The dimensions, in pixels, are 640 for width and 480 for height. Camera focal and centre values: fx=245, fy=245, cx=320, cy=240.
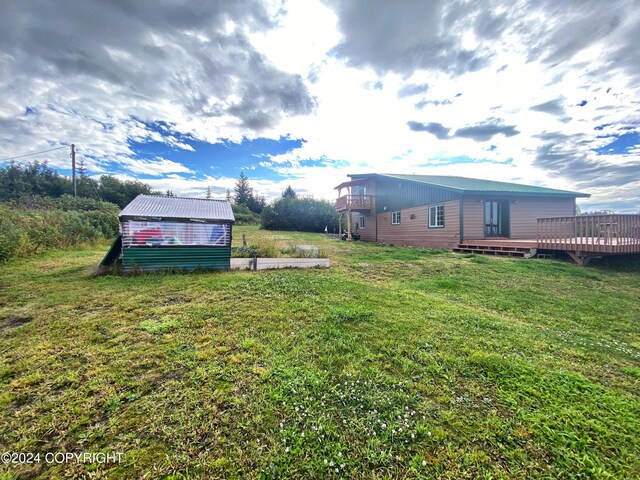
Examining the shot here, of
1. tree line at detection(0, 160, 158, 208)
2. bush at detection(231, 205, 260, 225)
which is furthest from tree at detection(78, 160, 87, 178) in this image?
bush at detection(231, 205, 260, 225)

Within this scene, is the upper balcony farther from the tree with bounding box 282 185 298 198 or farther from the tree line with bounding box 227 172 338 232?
the tree with bounding box 282 185 298 198

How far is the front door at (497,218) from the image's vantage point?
12781 mm

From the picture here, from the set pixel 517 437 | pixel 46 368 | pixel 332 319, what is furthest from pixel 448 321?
pixel 46 368

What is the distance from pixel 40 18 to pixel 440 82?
13.3 meters

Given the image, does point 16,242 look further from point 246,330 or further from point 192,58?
point 246,330

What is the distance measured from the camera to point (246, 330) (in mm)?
3170

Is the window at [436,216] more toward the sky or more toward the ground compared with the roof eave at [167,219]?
more toward the sky

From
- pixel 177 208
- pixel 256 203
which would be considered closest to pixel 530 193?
pixel 177 208

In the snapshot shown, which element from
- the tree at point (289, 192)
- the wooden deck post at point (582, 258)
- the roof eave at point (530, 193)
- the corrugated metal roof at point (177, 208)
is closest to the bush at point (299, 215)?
the tree at point (289, 192)

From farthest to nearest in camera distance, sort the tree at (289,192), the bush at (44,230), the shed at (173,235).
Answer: the tree at (289,192), the bush at (44,230), the shed at (173,235)

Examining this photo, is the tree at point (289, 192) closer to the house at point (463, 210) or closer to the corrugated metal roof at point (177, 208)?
the house at point (463, 210)

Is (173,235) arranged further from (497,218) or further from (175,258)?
(497,218)

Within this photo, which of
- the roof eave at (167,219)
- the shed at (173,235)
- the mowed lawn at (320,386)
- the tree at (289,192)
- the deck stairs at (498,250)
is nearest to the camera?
the mowed lawn at (320,386)

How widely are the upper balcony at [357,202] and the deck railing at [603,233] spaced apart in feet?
39.4
